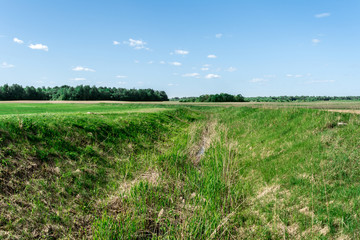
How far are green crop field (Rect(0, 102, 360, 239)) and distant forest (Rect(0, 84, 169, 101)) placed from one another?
96.5m

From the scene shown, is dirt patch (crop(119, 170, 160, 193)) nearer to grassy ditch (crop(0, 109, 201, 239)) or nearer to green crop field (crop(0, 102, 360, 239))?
green crop field (crop(0, 102, 360, 239))

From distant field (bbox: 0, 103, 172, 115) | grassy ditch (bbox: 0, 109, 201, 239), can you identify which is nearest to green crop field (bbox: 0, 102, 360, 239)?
grassy ditch (bbox: 0, 109, 201, 239)

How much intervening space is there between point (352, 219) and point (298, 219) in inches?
45.7

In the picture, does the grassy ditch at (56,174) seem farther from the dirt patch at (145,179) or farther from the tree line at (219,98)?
the tree line at (219,98)

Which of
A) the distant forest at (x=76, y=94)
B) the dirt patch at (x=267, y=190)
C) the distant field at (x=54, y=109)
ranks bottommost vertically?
the dirt patch at (x=267, y=190)

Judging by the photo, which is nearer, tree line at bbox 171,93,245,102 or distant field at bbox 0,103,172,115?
distant field at bbox 0,103,172,115

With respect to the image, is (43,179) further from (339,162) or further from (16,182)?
(339,162)

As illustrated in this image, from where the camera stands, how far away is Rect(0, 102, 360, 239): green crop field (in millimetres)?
5746

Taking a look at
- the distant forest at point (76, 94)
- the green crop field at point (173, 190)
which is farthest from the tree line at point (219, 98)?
the green crop field at point (173, 190)

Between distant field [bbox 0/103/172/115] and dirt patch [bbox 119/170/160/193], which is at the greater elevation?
distant field [bbox 0/103/172/115]

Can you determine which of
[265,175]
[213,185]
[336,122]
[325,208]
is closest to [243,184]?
[265,175]

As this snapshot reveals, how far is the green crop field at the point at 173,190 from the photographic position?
18.9 feet

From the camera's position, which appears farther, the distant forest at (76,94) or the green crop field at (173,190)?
the distant forest at (76,94)

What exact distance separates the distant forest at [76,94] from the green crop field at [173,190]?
9647 cm
